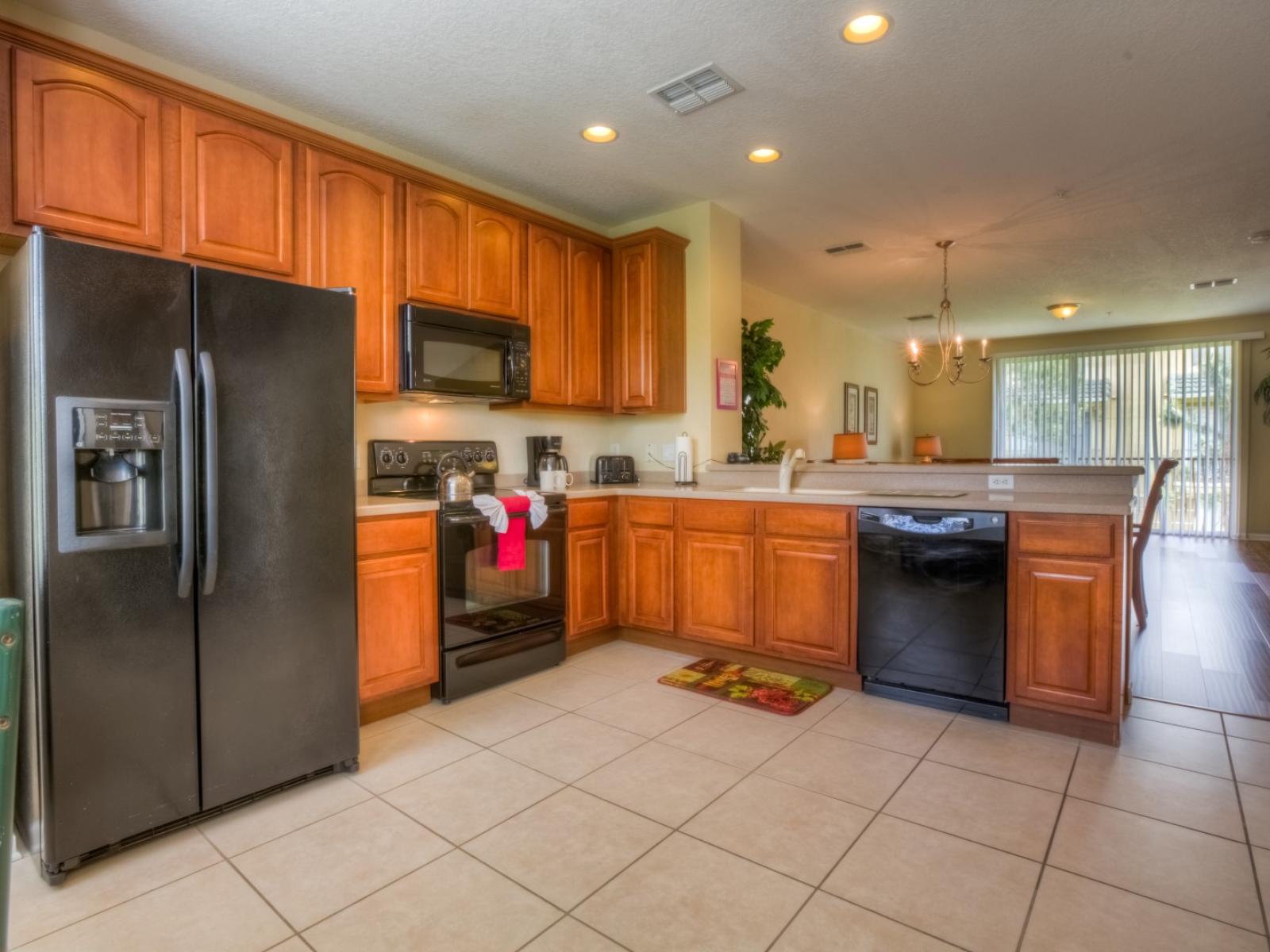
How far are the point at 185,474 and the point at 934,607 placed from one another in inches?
108

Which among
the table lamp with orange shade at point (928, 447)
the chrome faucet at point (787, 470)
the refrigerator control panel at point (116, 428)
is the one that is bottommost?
the chrome faucet at point (787, 470)

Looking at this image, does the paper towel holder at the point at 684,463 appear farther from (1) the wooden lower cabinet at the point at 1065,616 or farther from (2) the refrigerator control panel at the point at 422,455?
(1) the wooden lower cabinet at the point at 1065,616

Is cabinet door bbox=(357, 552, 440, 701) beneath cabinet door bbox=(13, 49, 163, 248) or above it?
beneath

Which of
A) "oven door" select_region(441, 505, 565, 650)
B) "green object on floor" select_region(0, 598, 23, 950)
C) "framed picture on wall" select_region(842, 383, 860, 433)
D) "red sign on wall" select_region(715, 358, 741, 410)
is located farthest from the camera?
"framed picture on wall" select_region(842, 383, 860, 433)

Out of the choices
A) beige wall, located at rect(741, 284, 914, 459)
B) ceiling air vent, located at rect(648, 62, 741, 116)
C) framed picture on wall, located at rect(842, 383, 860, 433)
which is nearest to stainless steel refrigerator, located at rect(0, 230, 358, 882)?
ceiling air vent, located at rect(648, 62, 741, 116)

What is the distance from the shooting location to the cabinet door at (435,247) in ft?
10.6

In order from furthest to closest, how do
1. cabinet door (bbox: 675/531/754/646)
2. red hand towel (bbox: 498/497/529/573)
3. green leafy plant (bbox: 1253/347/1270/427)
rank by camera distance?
green leafy plant (bbox: 1253/347/1270/427) → cabinet door (bbox: 675/531/754/646) → red hand towel (bbox: 498/497/529/573)

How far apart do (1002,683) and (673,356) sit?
2.45 meters

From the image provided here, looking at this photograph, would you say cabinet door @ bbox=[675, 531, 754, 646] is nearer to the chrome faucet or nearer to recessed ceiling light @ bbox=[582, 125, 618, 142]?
the chrome faucet

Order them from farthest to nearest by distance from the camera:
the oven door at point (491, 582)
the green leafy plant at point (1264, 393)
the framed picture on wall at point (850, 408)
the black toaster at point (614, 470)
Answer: the framed picture on wall at point (850, 408) → the green leafy plant at point (1264, 393) → the black toaster at point (614, 470) → the oven door at point (491, 582)

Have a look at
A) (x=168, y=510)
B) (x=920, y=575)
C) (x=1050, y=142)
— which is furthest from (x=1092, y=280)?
(x=168, y=510)

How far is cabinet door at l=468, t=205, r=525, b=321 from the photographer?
3506 millimetres

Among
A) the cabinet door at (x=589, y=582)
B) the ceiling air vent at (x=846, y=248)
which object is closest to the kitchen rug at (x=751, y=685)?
the cabinet door at (x=589, y=582)

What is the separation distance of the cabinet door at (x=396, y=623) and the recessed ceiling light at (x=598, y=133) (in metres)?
2.04
